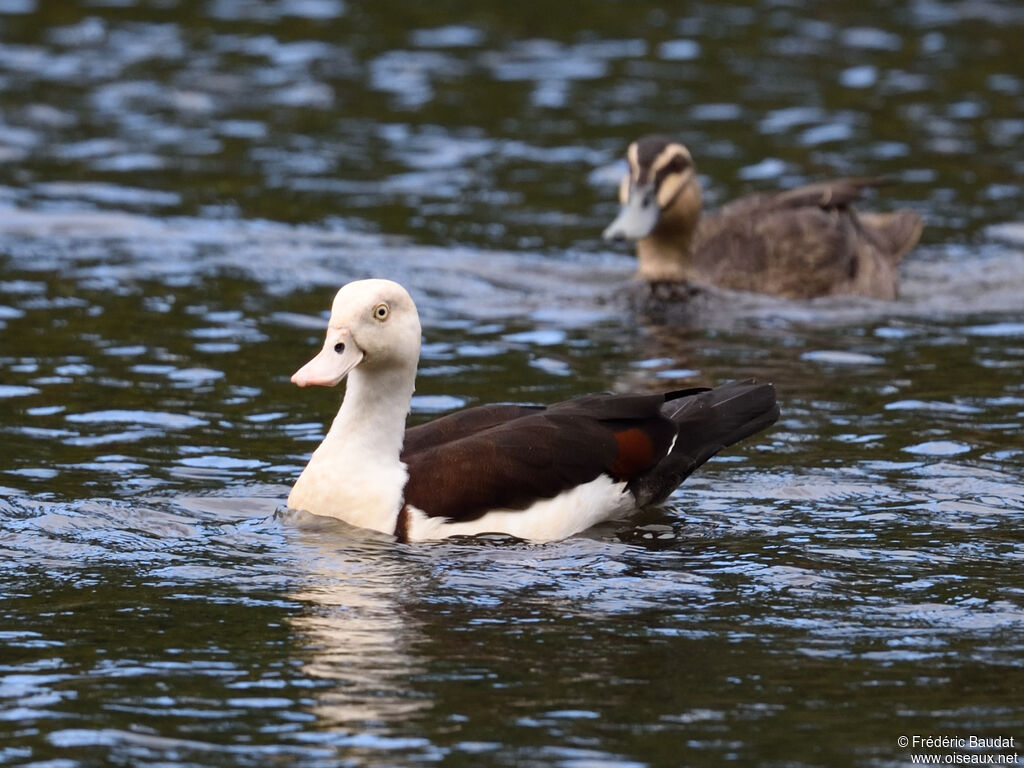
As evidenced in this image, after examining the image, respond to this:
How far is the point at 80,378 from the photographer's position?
12.1 metres

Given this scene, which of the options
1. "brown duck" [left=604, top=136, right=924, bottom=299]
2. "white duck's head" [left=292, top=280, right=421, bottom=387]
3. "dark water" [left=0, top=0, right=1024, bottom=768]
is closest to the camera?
"dark water" [left=0, top=0, right=1024, bottom=768]

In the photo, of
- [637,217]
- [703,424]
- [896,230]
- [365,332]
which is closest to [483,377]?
[703,424]

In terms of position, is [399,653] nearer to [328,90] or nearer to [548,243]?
[548,243]

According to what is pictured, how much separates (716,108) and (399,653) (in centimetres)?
1349

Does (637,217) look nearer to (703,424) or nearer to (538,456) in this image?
(703,424)

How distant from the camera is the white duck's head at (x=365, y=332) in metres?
8.81

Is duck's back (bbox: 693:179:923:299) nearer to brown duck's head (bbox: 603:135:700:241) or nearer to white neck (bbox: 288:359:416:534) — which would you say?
brown duck's head (bbox: 603:135:700:241)

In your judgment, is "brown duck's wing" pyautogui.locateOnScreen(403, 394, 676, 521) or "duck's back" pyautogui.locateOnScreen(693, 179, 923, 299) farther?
"duck's back" pyautogui.locateOnScreen(693, 179, 923, 299)

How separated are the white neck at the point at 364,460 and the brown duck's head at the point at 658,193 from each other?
19.0 feet

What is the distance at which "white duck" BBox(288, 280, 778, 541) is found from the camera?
349 inches

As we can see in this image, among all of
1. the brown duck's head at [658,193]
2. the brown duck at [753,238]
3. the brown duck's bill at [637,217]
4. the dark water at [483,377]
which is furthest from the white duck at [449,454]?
the brown duck at [753,238]

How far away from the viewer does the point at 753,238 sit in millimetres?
15461

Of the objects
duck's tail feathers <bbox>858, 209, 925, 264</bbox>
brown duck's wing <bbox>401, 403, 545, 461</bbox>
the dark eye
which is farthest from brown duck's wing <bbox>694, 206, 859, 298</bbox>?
brown duck's wing <bbox>401, 403, 545, 461</bbox>

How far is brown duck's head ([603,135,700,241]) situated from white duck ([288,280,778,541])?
5.40m
